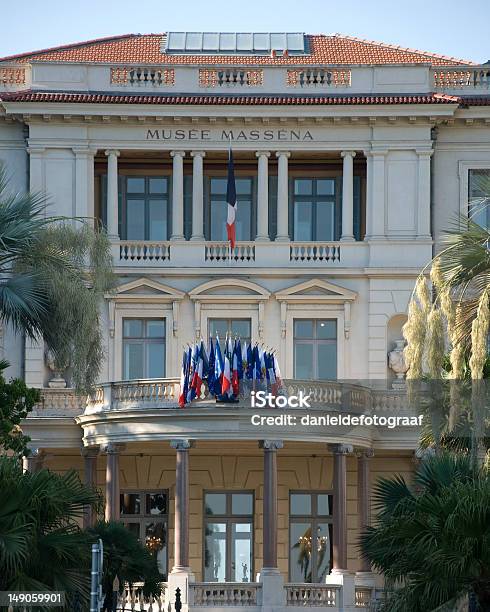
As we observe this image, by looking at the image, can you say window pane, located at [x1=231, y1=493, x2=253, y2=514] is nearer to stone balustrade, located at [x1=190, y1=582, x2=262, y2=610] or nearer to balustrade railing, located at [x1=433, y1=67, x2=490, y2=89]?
stone balustrade, located at [x1=190, y1=582, x2=262, y2=610]

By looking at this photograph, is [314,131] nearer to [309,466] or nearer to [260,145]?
[260,145]

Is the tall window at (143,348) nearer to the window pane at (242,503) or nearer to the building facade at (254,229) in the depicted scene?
the building facade at (254,229)

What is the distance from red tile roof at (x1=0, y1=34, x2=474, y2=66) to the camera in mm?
58406

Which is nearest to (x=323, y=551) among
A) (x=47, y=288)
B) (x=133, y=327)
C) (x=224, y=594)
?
(x=224, y=594)

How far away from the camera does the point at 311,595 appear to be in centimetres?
4769

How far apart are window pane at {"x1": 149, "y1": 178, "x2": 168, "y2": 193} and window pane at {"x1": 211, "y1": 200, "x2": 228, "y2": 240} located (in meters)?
1.61

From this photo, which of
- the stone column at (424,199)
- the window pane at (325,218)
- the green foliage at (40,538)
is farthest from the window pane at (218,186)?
the green foliage at (40,538)

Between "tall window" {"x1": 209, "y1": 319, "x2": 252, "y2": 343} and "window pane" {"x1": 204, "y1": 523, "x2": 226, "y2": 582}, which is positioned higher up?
"tall window" {"x1": 209, "y1": 319, "x2": 252, "y2": 343}

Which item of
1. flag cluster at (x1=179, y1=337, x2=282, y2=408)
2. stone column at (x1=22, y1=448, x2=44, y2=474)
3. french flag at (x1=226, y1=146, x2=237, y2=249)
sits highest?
french flag at (x1=226, y1=146, x2=237, y2=249)

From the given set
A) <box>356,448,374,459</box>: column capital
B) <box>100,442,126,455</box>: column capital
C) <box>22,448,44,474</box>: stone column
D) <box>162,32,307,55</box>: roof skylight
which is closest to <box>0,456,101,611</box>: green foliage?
<box>100,442,126,455</box>: column capital

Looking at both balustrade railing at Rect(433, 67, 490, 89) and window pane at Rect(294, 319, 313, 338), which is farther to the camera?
balustrade railing at Rect(433, 67, 490, 89)

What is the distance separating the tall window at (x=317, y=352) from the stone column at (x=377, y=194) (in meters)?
3.16

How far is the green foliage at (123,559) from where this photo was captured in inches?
1496

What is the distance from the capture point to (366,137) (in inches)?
2178
